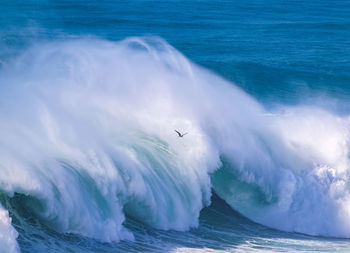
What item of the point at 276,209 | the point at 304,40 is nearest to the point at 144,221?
the point at 276,209

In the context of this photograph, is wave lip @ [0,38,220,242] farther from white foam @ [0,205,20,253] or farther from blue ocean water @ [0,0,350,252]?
white foam @ [0,205,20,253]

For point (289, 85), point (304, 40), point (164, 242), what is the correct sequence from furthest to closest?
point (304, 40), point (289, 85), point (164, 242)

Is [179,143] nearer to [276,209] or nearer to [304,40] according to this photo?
[276,209]

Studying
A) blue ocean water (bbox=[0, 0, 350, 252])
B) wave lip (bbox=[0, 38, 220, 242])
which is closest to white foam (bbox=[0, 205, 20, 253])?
→ blue ocean water (bbox=[0, 0, 350, 252])

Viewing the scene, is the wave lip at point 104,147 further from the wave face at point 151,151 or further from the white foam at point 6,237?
the white foam at point 6,237

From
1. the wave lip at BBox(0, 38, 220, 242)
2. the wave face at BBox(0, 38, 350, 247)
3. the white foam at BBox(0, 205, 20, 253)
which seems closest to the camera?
the white foam at BBox(0, 205, 20, 253)

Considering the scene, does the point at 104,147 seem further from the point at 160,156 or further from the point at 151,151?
the point at 160,156
